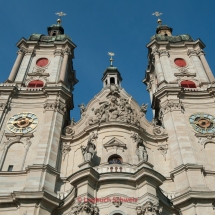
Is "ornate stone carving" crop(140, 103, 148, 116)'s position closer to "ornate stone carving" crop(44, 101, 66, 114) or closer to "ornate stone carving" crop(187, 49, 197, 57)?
"ornate stone carving" crop(44, 101, 66, 114)

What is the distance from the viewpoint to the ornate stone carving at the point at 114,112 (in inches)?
872

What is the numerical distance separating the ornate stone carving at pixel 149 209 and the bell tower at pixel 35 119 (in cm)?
439

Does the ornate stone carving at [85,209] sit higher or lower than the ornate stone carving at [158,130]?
lower

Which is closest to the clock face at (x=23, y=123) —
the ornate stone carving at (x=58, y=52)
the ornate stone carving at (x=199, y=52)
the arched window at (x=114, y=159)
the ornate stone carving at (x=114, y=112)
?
the ornate stone carving at (x=114, y=112)

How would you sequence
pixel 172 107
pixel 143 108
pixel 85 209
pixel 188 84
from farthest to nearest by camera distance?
pixel 188 84 < pixel 143 108 < pixel 172 107 < pixel 85 209

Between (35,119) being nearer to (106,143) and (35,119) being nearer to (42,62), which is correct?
(106,143)

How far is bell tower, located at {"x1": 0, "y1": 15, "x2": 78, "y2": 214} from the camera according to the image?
18.1m

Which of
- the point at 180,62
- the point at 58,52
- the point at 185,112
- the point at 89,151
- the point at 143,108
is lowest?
the point at 89,151

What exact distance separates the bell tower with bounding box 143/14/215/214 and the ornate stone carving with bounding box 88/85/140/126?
2517 millimetres

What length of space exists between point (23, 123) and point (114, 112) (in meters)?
6.19

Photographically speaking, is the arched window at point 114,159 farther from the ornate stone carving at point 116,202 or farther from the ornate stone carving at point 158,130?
the ornate stone carving at point 158,130

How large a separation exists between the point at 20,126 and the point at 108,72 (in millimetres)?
11026

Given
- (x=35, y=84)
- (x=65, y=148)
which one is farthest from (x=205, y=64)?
(x=65, y=148)

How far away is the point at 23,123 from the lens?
22719 millimetres
